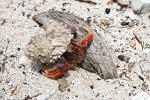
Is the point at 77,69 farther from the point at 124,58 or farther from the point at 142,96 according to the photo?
the point at 142,96

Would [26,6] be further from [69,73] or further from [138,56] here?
[138,56]

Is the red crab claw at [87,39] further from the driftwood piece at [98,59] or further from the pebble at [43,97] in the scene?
the pebble at [43,97]

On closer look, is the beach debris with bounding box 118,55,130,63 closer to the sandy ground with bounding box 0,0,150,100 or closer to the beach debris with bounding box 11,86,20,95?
the sandy ground with bounding box 0,0,150,100

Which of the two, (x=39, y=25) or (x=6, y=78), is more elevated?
(x=39, y=25)

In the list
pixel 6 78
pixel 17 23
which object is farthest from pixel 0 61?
pixel 17 23

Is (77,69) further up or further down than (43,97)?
further up

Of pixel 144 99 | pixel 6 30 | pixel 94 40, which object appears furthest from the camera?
pixel 6 30

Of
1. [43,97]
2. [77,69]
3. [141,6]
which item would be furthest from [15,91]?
[141,6]
